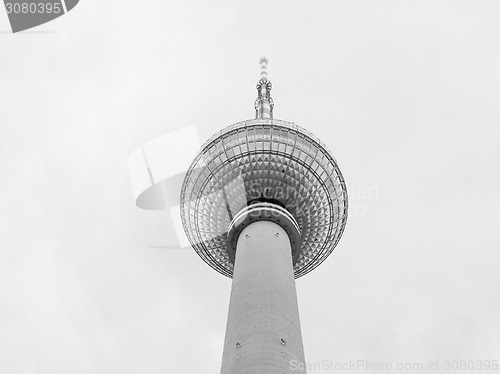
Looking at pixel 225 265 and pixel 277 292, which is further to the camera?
pixel 225 265

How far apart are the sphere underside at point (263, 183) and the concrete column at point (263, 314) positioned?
21.3 feet

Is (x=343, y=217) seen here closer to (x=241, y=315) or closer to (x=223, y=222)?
(x=223, y=222)

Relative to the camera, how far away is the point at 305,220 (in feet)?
142

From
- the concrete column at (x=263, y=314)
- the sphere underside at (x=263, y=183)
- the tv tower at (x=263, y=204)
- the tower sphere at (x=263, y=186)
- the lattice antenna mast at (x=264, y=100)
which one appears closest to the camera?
the concrete column at (x=263, y=314)

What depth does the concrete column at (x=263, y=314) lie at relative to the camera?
27.9 meters

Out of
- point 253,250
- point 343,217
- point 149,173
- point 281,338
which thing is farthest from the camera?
point 149,173

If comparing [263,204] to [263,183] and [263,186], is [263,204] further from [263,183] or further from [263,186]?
[263,183]

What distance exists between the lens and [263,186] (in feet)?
137

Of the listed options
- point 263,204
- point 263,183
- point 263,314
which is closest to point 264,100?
point 263,183

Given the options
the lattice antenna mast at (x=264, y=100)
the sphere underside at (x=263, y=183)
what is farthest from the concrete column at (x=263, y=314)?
the lattice antenna mast at (x=264, y=100)

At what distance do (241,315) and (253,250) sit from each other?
17.8 feet

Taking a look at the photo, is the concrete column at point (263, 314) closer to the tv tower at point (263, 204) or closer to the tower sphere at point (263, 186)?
the tv tower at point (263, 204)

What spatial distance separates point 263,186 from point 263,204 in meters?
2.42

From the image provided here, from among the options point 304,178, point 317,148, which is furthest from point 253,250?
point 317,148
